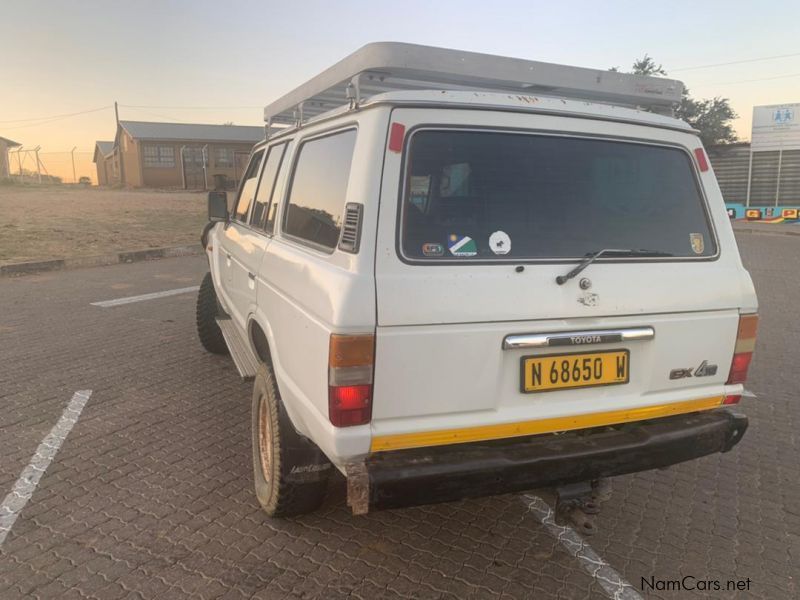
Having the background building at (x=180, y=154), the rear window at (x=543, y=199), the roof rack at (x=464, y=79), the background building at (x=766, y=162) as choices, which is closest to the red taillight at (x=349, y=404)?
the rear window at (x=543, y=199)

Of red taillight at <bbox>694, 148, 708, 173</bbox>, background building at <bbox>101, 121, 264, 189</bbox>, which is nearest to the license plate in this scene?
red taillight at <bbox>694, 148, 708, 173</bbox>

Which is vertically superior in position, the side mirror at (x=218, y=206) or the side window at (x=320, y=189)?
the side window at (x=320, y=189)

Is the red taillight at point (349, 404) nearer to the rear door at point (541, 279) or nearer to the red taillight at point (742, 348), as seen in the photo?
the rear door at point (541, 279)

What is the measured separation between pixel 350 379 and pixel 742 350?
181cm

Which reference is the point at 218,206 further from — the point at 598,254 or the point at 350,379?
the point at 598,254

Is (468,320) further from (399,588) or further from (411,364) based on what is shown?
(399,588)

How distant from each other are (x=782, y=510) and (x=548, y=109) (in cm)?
248

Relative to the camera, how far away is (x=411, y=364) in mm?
2146

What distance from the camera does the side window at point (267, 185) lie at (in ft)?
11.7

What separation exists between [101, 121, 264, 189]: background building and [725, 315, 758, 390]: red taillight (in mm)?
44443

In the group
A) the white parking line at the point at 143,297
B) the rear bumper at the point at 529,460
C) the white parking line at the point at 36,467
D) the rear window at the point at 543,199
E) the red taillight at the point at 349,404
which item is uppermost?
the rear window at the point at 543,199

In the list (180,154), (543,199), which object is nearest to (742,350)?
(543,199)

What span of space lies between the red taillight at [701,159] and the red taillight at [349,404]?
75.3 inches

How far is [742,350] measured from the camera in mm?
2660
